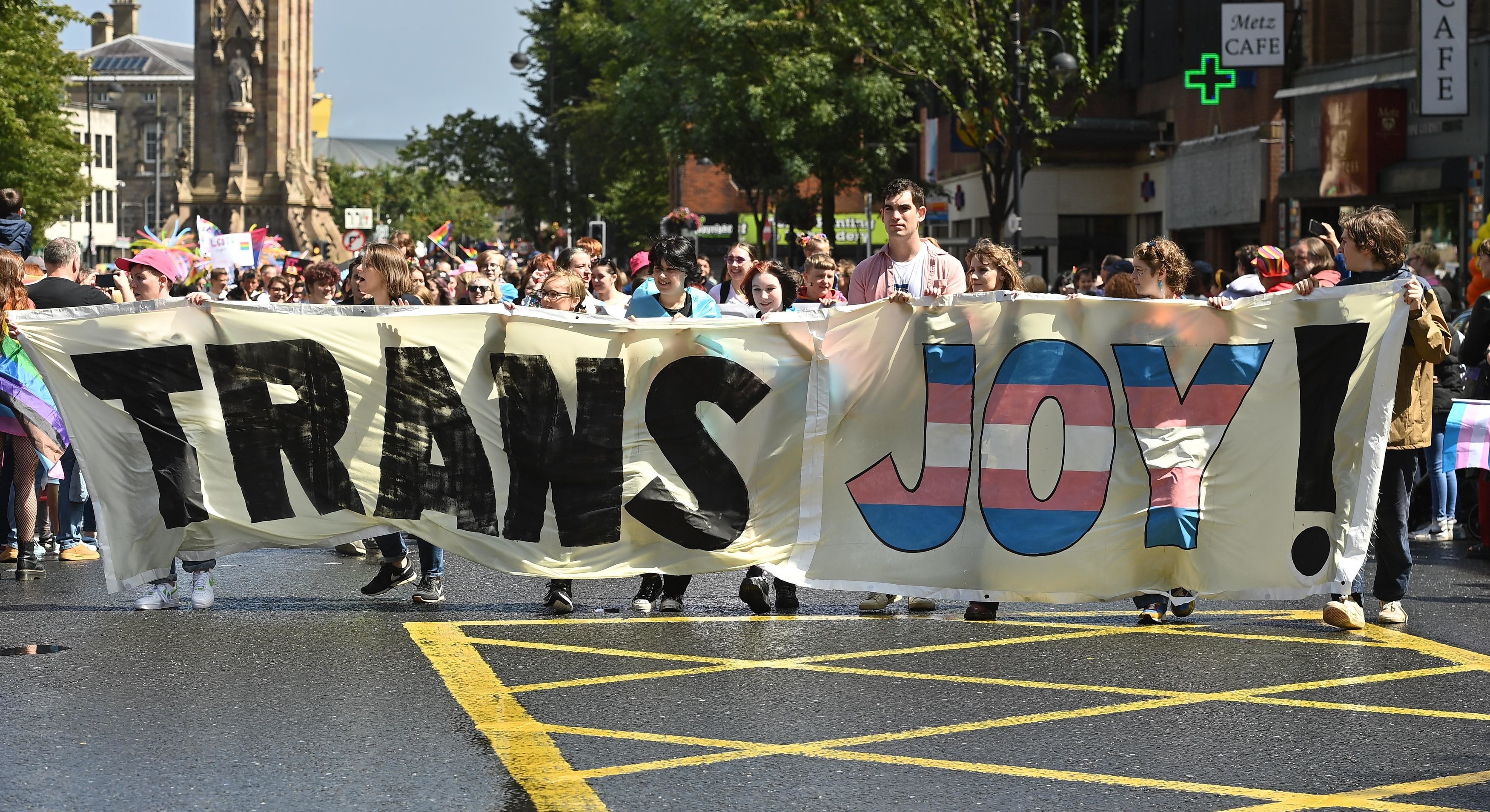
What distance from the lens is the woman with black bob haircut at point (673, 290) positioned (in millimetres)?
8953

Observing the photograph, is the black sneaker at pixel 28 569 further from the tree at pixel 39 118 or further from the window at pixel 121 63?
the window at pixel 121 63

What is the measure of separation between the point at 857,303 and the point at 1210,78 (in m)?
24.6

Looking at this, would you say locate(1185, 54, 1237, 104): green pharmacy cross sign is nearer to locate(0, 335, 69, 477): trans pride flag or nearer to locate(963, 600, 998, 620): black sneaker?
locate(963, 600, 998, 620): black sneaker

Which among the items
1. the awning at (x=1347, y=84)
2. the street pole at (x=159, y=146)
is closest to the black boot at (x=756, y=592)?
the awning at (x=1347, y=84)

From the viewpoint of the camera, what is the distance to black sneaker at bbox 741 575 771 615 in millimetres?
8719

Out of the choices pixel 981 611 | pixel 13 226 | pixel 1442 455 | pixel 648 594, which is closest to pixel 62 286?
pixel 13 226

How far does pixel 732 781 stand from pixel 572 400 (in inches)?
137

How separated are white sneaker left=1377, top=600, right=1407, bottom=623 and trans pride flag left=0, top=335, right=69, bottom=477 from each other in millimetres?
6880

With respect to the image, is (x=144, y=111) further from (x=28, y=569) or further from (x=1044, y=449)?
(x=1044, y=449)

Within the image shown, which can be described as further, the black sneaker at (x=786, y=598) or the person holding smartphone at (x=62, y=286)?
the person holding smartphone at (x=62, y=286)

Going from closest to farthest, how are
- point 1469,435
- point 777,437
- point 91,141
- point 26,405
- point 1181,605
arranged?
point 1181,605 < point 777,437 < point 26,405 < point 1469,435 < point 91,141

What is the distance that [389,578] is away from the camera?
30.0 ft

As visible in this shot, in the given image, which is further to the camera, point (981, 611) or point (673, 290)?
point (673, 290)

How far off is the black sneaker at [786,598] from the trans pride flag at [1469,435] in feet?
15.4
